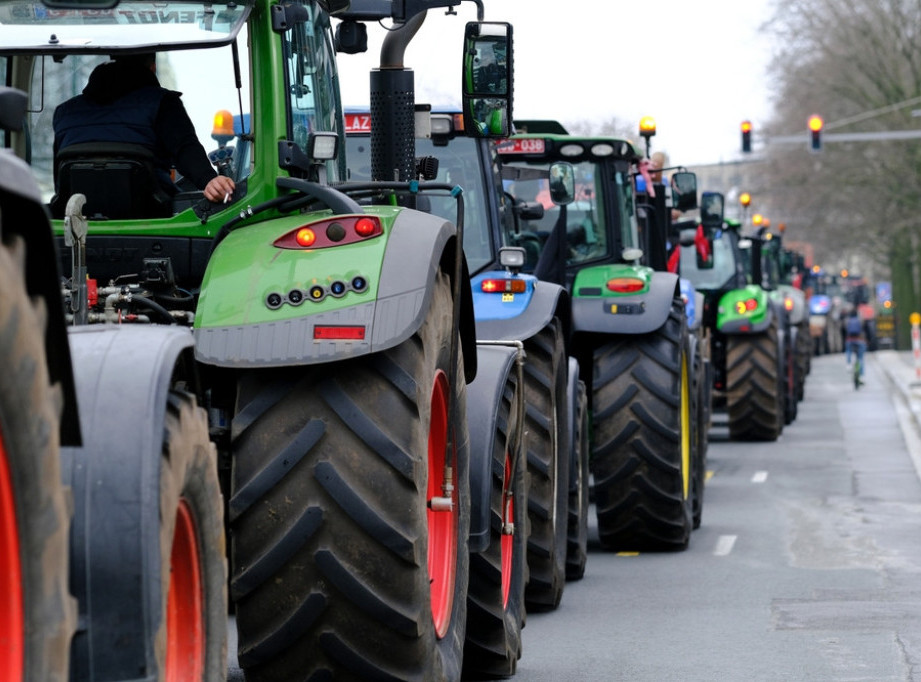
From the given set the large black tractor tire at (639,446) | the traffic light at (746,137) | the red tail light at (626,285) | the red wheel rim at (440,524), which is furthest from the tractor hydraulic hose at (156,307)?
the traffic light at (746,137)

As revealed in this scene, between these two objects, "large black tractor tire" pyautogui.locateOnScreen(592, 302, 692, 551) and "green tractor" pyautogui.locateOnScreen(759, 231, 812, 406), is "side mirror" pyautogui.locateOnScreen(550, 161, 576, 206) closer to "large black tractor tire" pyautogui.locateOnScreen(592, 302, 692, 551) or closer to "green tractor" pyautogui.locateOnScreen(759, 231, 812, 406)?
"large black tractor tire" pyautogui.locateOnScreen(592, 302, 692, 551)

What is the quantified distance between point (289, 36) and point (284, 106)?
0.95 ft

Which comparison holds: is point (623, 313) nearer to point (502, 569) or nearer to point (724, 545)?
point (724, 545)

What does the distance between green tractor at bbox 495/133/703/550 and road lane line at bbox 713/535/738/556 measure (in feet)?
0.75

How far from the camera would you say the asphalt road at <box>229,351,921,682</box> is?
26.3ft

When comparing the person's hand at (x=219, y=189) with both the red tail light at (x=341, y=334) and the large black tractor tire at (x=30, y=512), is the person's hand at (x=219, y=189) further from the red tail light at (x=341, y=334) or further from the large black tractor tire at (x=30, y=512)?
the large black tractor tire at (x=30, y=512)

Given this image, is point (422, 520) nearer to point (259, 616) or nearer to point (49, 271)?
point (259, 616)

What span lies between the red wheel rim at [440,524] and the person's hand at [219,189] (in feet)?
2.78

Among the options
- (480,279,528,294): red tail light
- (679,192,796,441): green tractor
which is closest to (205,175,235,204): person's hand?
(480,279,528,294): red tail light

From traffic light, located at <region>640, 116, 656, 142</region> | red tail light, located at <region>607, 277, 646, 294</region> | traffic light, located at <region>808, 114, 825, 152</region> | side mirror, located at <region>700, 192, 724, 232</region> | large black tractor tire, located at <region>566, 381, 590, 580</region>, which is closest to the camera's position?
large black tractor tire, located at <region>566, 381, 590, 580</region>

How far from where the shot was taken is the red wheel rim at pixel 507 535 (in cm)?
746

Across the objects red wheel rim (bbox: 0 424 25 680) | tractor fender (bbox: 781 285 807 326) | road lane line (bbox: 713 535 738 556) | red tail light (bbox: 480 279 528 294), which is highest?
red tail light (bbox: 480 279 528 294)

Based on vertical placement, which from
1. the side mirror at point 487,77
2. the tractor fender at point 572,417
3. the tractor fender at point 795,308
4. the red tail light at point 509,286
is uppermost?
the side mirror at point 487,77

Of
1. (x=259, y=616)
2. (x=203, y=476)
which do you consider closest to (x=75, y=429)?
(x=203, y=476)
